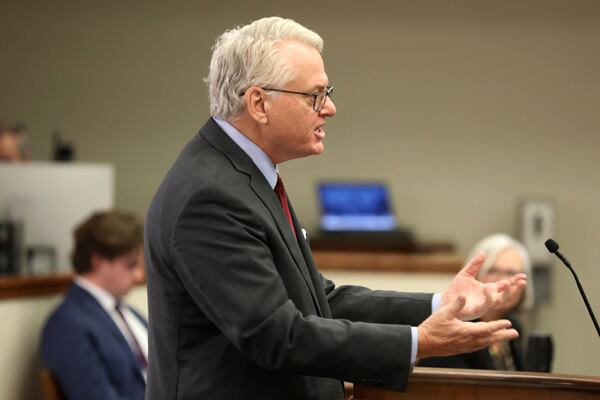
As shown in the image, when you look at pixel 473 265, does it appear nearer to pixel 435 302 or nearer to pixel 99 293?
pixel 435 302

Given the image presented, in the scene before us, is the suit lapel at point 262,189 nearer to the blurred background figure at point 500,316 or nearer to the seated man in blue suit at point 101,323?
the blurred background figure at point 500,316

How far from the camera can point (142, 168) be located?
8.33 m

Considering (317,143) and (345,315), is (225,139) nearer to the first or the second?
(317,143)

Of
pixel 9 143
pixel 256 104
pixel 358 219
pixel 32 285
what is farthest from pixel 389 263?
pixel 256 104

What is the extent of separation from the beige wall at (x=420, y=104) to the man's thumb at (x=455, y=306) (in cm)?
622

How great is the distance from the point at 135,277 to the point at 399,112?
4214mm

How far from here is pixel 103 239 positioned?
433 centimetres

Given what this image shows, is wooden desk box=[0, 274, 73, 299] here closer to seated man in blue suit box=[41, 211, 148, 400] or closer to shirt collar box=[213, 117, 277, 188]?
seated man in blue suit box=[41, 211, 148, 400]

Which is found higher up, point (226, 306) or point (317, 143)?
point (317, 143)

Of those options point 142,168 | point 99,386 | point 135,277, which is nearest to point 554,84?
point 142,168

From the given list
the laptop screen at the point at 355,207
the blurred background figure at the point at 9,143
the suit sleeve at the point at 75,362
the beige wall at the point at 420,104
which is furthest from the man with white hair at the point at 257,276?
the beige wall at the point at 420,104

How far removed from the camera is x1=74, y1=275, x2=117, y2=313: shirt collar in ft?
14.0

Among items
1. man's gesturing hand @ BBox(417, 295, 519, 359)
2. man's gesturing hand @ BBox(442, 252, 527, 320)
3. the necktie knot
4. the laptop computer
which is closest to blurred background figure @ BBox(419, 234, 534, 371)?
man's gesturing hand @ BBox(442, 252, 527, 320)

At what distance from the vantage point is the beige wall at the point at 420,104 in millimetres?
8172
